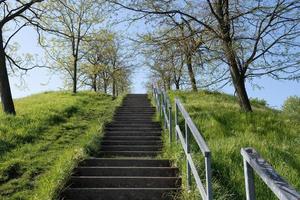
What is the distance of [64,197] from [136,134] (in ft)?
20.6

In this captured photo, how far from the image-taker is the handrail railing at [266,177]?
2813 millimetres

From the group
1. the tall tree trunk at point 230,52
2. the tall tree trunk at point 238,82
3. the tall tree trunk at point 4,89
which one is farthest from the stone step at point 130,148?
the tall tree trunk at point 4,89

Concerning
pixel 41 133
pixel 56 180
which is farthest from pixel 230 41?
pixel 56 180

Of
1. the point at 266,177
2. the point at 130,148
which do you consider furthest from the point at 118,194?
the point at 266,177

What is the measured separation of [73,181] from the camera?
7859 mm

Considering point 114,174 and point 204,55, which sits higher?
point 204,55

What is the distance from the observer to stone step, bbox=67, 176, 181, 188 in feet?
25.5

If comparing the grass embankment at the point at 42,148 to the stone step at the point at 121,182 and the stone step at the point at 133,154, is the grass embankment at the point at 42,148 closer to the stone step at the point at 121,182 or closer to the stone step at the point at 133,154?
the stone step at the point at 121,182

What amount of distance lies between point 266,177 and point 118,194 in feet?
14.1

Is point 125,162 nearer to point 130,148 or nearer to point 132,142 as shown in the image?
point 130,148

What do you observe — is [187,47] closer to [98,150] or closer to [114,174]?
[98,150]

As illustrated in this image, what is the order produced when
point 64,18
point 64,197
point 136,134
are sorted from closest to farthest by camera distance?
1. point 64,197
2. point 136,134
3. point 64,18

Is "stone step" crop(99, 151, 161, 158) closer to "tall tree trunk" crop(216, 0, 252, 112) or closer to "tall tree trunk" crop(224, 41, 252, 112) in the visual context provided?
"tall tree trunk" crop(216, 0, 252, 112)

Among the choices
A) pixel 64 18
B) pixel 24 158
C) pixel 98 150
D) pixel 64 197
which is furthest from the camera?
pixel 64 18
